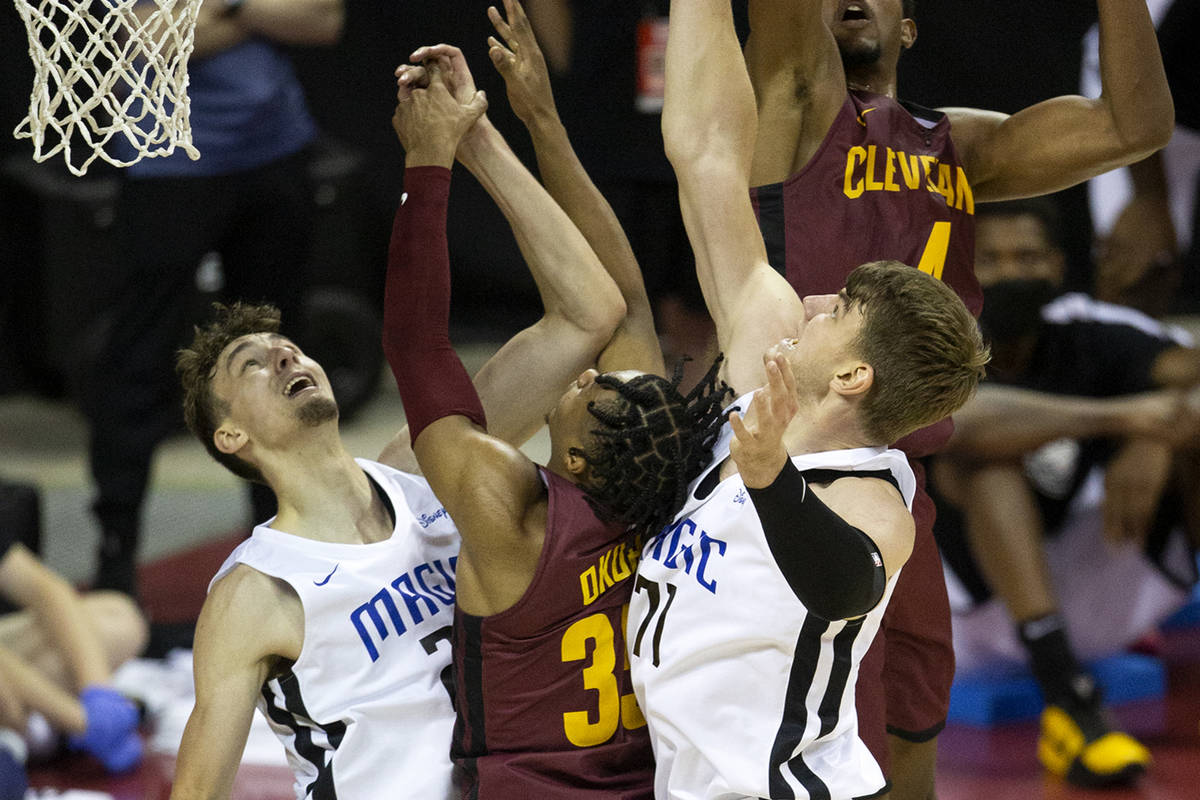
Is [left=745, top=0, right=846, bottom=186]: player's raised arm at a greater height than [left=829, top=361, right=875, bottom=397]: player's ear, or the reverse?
[left=745, top=0, right=846, bottom=186]: player's raised arm

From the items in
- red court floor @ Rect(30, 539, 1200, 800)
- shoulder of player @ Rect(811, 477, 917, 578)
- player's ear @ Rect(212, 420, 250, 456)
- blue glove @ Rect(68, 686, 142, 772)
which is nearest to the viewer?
shoulder of player @ Rect(811, 477, 917, 578)

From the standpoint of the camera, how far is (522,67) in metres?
2.95

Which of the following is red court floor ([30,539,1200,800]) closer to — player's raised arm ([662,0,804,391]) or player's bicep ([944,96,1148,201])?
player's bicep ([944,96,1148,201])

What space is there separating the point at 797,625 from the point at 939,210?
3.37 feet

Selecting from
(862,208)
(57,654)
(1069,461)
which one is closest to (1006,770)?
(1069,461)

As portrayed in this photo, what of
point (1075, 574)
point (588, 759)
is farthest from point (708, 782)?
point (1075, 574)

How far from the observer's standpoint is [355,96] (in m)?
7.73

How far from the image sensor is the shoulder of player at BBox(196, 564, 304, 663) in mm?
2689

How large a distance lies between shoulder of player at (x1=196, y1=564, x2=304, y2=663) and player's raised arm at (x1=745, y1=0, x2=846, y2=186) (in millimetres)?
1235

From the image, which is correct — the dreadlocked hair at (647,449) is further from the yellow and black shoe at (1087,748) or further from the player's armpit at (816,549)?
the yellow and black shoe at (1087,748)

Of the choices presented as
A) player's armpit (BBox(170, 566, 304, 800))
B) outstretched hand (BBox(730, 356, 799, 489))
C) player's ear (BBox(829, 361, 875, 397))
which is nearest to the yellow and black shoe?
player's ear (BBox(829, 361, 875, 397))

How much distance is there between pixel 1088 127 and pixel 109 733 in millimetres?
3351

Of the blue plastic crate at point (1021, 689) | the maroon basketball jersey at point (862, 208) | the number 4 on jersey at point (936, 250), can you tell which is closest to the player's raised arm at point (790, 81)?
the maroon basketball jersey at point (862, 208)

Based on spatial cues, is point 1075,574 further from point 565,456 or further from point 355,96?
point 355,96
